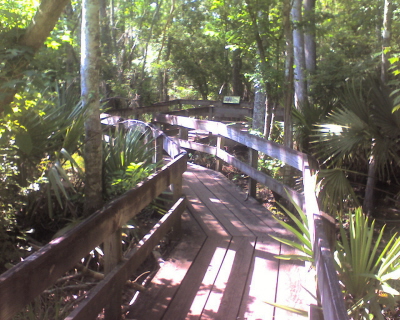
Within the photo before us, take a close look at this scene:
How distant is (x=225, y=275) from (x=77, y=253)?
1654mm

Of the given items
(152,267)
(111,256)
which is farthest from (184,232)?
(111,256)

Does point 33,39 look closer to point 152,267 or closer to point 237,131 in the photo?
point 152,267

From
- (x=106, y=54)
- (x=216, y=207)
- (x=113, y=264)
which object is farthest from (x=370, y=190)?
(x=106, y=54)

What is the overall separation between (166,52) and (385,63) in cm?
1447

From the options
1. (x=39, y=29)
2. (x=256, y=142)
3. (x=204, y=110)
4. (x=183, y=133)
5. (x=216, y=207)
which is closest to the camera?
(x=39, y=29)

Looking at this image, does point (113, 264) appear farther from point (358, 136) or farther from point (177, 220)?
point (358, 136)

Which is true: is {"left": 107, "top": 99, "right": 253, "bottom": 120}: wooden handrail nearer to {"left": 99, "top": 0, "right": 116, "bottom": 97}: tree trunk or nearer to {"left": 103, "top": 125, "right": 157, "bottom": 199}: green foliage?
{"left": 99, "top": 0, "right": 116, "bottom": 97}: tree trunk

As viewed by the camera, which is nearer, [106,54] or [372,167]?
[372,167]

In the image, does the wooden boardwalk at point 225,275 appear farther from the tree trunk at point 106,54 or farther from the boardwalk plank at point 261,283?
the tree trunk at point 106,54

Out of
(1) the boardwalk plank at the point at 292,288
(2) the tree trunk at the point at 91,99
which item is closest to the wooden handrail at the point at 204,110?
(2) the tree trunk at the point at 91,99

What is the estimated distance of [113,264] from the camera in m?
2.97

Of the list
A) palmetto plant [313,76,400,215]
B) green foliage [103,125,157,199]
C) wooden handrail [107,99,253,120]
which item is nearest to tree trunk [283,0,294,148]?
palmetto plant [313,76,400,215]

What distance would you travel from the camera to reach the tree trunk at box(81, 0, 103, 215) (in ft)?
13.4

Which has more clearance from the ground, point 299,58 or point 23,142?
point 299,58
